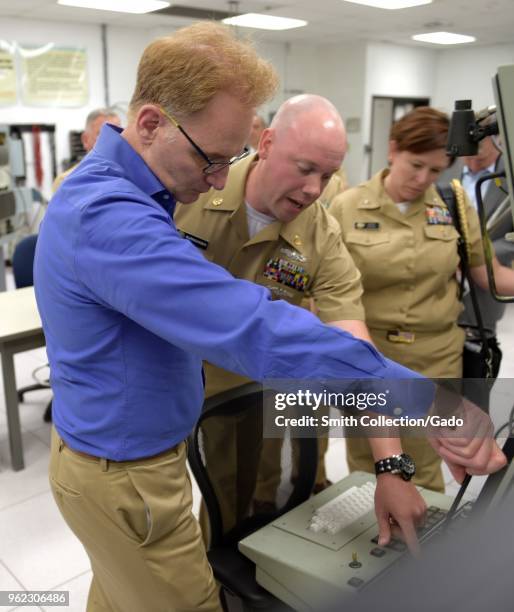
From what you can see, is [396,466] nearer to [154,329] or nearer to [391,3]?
[154,329]

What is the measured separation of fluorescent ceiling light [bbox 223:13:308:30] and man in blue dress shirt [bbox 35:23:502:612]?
6.29 meters

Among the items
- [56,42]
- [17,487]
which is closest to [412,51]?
[56,42]

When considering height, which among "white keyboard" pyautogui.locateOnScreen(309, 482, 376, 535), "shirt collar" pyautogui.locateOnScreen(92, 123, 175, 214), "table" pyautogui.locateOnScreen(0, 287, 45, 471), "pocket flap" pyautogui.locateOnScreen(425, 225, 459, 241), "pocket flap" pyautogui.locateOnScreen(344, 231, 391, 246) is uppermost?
"shirt collar" pyautogui.locateOnScreen(92, 123, 175, 214)

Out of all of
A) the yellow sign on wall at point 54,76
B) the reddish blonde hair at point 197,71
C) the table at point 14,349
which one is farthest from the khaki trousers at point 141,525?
the yellow sign on wall at point 54,76

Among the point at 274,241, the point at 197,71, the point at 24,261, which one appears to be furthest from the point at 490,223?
the point at 24,261

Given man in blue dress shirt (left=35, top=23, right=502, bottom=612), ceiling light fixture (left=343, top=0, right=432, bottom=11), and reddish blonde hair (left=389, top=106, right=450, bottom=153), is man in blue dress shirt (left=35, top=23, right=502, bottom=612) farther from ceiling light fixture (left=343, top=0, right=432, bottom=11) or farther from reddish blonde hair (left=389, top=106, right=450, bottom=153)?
ceiling light fixture (left=343, top=0, right=432, bottom=11)

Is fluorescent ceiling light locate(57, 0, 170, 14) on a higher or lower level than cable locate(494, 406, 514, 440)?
higher

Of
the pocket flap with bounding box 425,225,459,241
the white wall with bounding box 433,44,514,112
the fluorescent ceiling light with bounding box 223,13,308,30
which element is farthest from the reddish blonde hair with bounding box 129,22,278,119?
the white wall with bounding box 433,44,514,112

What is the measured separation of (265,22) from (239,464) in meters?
6.82

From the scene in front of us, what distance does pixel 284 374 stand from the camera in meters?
0.81

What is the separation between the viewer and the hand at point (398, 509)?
1039 millimetres

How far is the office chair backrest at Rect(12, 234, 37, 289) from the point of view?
3.41 meters

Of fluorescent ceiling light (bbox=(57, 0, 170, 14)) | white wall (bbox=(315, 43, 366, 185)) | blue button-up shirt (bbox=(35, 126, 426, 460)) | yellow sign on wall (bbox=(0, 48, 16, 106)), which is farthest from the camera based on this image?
white wall (bbox=(315, 43, 366, 185))

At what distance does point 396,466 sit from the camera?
111 centimetres
